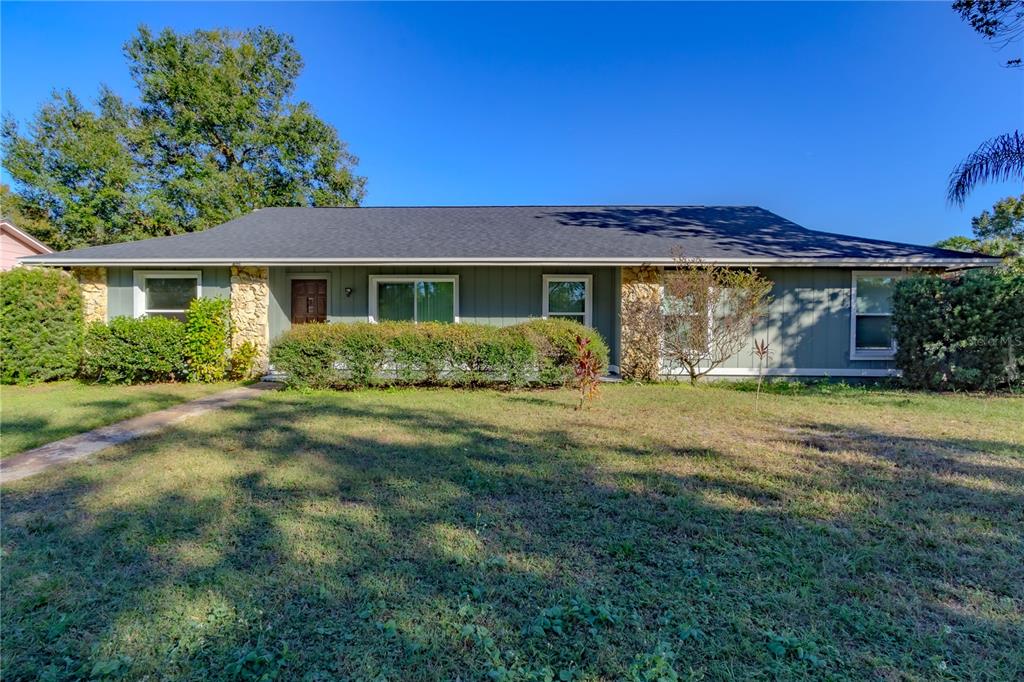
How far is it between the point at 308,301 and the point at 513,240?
17.2 ft

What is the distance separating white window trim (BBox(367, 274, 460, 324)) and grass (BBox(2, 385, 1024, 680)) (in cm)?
586

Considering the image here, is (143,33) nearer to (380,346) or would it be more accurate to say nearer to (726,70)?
(380,346)

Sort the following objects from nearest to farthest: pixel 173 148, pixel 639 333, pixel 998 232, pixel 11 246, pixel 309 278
Result: 1. pixel 639 333
2. pixel 309 278
3. pixel 11 246
4. pixel 173 148
5. pixel 998 232

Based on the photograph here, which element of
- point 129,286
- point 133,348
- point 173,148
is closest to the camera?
point 133,348

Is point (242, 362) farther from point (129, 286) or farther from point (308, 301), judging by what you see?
point (129, 286)

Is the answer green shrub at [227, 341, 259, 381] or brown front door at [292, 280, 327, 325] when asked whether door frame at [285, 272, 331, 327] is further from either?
green shrub at [227, 341, 259, 381]

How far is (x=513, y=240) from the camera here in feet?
36.3

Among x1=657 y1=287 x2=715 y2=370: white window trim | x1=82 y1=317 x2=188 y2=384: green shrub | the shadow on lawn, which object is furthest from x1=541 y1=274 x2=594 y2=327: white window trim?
x1=82 y1=317 x2=188 y2=384: green shrub

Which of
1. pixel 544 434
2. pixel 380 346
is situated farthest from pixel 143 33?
pixel 544 434

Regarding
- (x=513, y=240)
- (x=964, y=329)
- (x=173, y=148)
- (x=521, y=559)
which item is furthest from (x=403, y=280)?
(x=173, y=148)

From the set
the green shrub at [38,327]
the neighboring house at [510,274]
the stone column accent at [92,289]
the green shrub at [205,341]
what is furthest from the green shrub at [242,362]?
the stone column accent at [92,289]

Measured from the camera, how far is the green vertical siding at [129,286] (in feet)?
34.8

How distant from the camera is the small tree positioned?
8820 mm

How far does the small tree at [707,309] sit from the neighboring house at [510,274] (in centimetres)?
69
